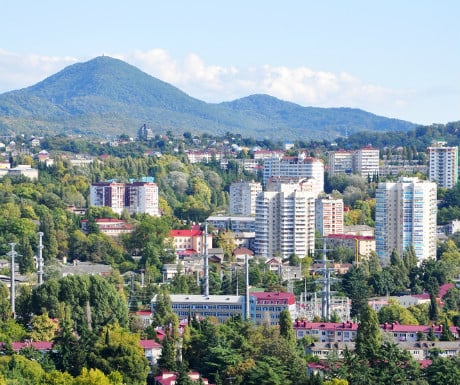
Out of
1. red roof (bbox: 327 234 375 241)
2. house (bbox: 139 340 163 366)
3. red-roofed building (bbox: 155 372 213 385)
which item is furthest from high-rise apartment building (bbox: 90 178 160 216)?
red-roofed building (bbox: 155 372 213 385)

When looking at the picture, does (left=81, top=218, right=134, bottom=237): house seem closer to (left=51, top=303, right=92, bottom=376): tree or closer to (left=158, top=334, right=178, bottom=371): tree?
(left=51, top=303, right=92, bottom=376): tree

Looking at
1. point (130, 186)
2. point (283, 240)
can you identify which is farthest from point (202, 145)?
point (283, 240)

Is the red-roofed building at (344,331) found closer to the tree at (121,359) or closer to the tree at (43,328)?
the tree at (43,328)

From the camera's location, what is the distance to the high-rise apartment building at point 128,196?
165ft

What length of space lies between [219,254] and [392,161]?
25837 mm

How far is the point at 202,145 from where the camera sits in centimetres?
7781

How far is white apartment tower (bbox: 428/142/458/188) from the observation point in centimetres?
5819

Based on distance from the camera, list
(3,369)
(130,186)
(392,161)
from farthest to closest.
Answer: (392,161)
(130,186)
(3,369)

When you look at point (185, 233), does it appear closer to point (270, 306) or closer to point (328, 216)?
point (328, 216)

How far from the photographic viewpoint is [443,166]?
5866 cm

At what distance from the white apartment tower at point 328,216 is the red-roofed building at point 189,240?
454 centimetres

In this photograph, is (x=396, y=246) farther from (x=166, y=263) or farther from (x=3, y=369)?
(x=3, y=369)

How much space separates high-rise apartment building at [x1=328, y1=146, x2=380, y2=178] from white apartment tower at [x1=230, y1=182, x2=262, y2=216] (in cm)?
1183

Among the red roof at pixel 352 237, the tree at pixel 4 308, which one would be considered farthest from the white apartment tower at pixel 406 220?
the tree at pixel 4 308
